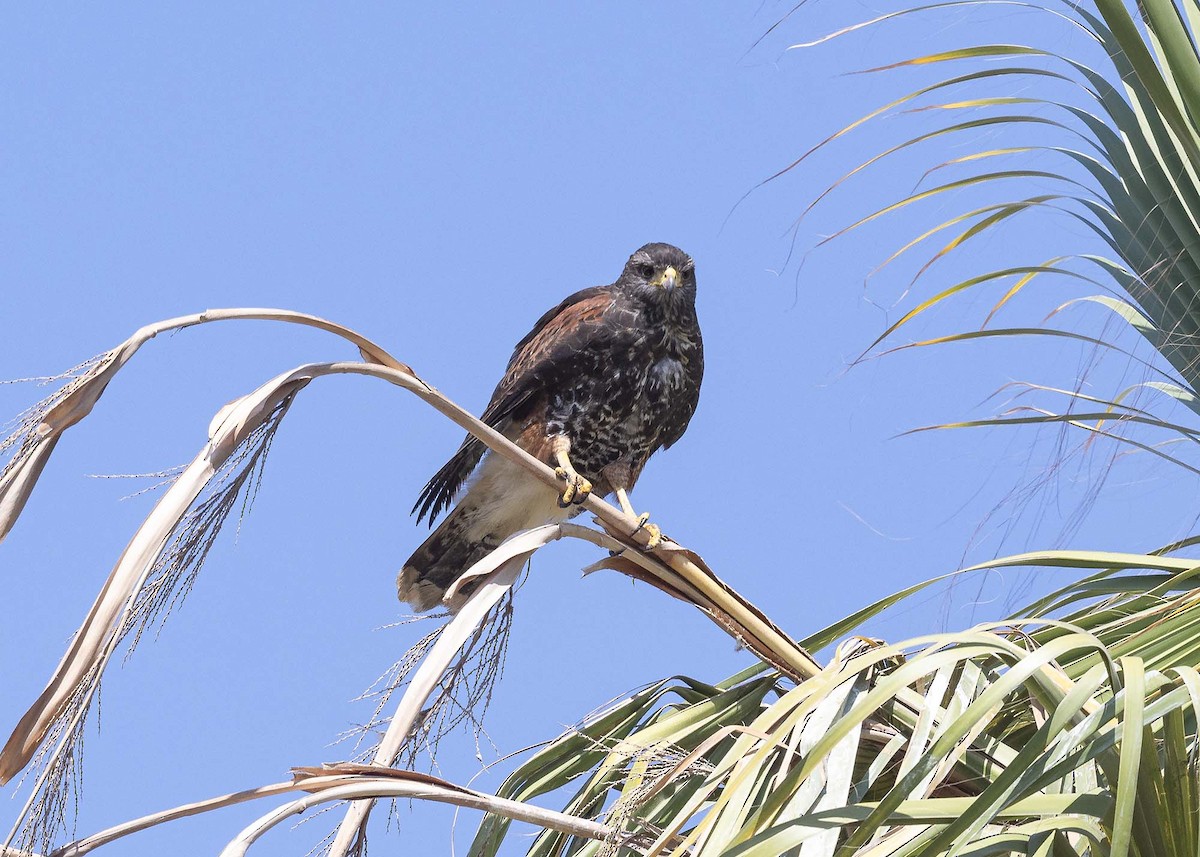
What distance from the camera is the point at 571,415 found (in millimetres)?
5145

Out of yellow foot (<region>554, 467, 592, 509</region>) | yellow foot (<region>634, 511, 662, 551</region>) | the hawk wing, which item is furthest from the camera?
the hawk wing

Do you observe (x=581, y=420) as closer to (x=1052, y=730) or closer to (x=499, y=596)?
(x=499, y=596)

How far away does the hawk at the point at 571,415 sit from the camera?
5152 millimetres

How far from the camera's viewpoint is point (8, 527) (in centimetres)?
191

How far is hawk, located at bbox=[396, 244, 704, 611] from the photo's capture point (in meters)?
5.15

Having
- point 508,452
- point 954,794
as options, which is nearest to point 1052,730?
point 954,794

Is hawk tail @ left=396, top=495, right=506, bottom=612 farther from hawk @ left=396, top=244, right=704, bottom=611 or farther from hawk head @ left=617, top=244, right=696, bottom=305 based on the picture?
hawk head @ left=617, top=244, right=696, bottom=305

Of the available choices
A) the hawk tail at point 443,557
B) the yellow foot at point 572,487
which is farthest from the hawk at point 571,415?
the yellow foot at point 572,487

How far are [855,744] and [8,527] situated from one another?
131cm

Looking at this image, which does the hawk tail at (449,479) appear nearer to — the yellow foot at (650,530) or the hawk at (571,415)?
the hawk at (571,415)

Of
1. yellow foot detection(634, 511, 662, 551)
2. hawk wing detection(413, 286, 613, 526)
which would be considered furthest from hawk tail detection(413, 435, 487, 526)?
yellow foot detection(634, 511, 662, 551)

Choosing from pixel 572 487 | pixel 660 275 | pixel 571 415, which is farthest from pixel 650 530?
pixel 660 275

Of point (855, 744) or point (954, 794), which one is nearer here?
point (855, 744)

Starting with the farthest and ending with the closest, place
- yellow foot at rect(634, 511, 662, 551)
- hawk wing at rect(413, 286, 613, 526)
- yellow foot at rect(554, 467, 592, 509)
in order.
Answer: hawk wing at rect(413, 286, 613, 526) < yellow foot at rect(554, 467, 592, 509) < yellow foot at rect(634, 511, 662, 551)
